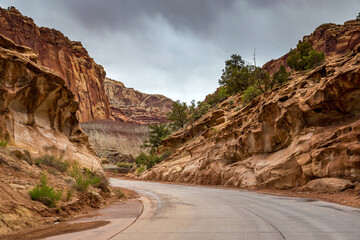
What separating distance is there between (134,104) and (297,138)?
164729mm

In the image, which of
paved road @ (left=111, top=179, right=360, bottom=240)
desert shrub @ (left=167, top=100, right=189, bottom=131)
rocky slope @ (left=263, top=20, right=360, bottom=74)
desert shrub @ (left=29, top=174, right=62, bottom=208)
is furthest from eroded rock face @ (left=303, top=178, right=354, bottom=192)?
rocky slope @ (left=263, top=20, right=360, bottom=74)

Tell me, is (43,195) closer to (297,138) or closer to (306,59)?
(297,138)

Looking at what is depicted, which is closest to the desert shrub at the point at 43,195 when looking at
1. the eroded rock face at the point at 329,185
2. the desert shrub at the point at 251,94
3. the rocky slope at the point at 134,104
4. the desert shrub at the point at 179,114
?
the eroded rock face at the point at 329,185

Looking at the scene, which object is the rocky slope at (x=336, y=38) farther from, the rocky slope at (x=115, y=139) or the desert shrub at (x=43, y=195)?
the desert shrub at (x=43, y=195)

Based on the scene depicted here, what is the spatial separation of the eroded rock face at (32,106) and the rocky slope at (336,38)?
195 feet

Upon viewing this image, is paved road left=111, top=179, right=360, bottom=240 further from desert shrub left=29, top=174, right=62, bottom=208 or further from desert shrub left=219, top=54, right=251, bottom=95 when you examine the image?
desert shrub left=219, top=54, right=251, bottom=95

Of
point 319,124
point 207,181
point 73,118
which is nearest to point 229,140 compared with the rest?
point 207,181

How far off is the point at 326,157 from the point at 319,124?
10.6 ft

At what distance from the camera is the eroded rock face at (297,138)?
12727 mm

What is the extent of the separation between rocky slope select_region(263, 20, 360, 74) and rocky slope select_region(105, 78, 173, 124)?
→ 95.0 meters

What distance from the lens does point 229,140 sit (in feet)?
81.8

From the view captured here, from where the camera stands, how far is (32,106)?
16.3m

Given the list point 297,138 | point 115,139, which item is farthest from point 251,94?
point 115,139

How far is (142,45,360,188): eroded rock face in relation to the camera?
41.8 ft
